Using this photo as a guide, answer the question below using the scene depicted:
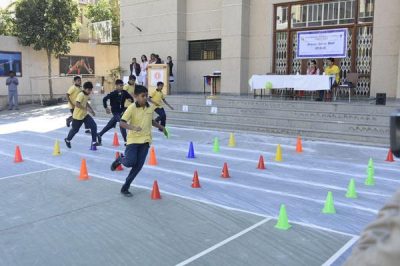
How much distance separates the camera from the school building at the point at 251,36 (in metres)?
16.2

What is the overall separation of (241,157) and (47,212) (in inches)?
214

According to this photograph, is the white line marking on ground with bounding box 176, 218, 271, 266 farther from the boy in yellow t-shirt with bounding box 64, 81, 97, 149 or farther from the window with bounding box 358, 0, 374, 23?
the window with bounding box 358, 0, 374, 23

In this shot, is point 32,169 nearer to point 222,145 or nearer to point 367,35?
point 222,145

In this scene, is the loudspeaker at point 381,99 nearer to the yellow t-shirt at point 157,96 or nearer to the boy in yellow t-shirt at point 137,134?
the yellow t-shirt at point 157,96

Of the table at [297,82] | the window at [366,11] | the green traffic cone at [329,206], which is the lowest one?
the green traffic cone at [329,206]

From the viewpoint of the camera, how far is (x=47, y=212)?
6406 mm

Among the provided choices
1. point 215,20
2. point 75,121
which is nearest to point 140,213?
point 75,121

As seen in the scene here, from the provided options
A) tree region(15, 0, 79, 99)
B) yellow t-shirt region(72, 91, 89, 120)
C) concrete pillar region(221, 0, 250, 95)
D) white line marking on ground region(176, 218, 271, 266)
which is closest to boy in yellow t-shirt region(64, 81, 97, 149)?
yellow t-shirt region(72, 91, 89, 120)

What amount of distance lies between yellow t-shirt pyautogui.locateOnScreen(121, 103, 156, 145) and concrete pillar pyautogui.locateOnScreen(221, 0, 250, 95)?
502 inches

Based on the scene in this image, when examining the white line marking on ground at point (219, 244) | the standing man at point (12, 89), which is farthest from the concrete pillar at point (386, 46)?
the standing man at point (12, 89)

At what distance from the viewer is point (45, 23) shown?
79.5 feet

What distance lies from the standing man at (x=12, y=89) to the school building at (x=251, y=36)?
233 inches

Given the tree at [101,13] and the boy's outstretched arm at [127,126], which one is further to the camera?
the tree at [101,13]

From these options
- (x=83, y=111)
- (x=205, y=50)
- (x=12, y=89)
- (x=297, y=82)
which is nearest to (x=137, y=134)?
(x=83, y=111)
